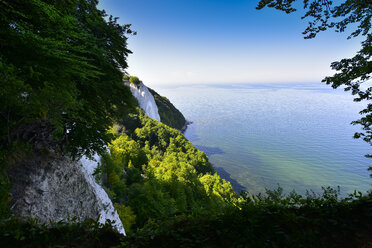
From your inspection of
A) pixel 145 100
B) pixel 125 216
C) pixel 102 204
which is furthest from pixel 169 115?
pixel 102 204

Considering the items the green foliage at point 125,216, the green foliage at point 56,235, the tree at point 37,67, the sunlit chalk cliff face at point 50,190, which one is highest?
the tree at point 37,67

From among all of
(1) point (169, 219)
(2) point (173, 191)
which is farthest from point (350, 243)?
(2) point (173, 191)

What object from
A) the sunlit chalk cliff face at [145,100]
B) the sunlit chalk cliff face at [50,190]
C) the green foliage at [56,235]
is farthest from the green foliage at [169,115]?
the green foliage at [56,235]

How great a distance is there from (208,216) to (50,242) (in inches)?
114

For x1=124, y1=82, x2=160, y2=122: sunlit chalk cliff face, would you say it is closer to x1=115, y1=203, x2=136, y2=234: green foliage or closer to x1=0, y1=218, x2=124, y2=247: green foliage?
x1=115, y1=203, x2=136, y2=234: green foliage

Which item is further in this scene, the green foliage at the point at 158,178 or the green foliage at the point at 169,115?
the green foliage at the point at 169,115

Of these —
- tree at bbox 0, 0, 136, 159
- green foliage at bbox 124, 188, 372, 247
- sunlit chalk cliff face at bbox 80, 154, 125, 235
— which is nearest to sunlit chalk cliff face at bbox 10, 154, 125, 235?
sunlit chalk cliff face at bbox 80, 154, 125, 235

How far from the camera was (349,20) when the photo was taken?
515cm

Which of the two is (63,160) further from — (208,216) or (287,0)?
(287,0)

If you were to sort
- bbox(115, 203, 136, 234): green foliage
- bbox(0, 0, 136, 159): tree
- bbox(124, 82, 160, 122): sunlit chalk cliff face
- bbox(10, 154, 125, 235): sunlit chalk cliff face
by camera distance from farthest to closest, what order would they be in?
bbox(124, 82, 160, 122): sunlit chalk cliff face < bbox(115, 203, 136, 234): green foliage < bbox(10, 154, 125, 235): sunlit chalk cliff face < bbox(0, 0, 136, 159): tree

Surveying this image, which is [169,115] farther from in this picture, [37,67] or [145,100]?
[37,67]

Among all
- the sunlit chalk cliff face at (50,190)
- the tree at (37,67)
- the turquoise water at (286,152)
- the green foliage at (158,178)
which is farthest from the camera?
the turquoise water at (286,152)

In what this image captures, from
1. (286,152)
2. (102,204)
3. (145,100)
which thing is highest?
(145,100)

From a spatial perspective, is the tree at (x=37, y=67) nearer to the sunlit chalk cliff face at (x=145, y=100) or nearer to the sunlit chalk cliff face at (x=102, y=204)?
the sunlit chalk cliff face at (x=102, y=204)
